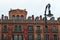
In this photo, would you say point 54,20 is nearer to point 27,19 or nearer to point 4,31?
point 27,19

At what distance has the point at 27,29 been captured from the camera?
64250mm

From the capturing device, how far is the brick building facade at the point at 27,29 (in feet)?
209

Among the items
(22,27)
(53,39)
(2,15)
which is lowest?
(53,39)

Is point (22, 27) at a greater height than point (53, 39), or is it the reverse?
point (22, 27)

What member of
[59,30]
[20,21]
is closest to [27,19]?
[20,21]

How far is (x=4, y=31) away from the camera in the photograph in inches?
2511

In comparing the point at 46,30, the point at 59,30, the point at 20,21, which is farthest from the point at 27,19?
the point at 59,30

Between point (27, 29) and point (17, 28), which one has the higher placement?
point (17, 28)

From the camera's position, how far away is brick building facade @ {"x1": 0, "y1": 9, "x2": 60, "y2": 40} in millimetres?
63562

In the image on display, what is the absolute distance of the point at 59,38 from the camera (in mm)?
64188

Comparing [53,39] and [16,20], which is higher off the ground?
[16,20]

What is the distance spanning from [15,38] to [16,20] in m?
6.06

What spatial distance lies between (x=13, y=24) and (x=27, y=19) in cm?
500

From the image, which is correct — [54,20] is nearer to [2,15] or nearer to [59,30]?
[59,30]
